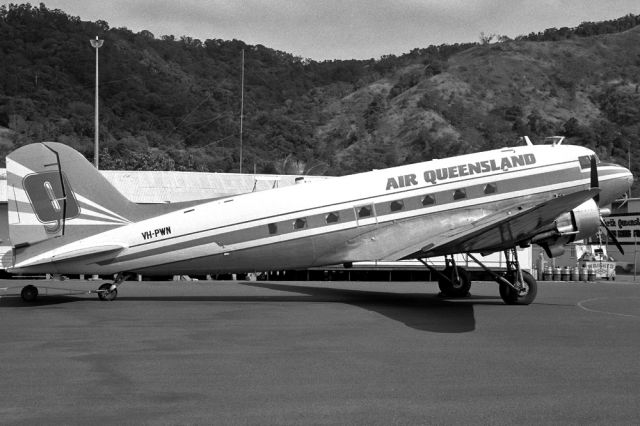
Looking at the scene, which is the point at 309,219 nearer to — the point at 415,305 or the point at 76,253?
the point at 415,305

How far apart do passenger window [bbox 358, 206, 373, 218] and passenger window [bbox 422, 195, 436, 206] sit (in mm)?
1688

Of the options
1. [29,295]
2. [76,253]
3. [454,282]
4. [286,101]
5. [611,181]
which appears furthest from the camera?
[286,101]

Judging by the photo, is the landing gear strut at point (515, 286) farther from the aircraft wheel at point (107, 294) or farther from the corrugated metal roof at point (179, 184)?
the corrugated metal roof at point (179, 184)

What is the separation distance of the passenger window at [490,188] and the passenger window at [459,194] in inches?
27.2

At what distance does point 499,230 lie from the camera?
70.8 feet

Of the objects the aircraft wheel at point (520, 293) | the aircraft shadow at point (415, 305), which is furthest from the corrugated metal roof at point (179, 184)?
the aircraft wheel at point (520, 293)

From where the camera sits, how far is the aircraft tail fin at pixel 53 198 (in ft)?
70.6

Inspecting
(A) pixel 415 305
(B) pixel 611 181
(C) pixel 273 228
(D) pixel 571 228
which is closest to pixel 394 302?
(A) pixel 415 305

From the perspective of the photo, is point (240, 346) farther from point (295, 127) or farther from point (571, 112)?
point (571, 112)

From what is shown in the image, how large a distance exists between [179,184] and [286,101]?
124687 mm

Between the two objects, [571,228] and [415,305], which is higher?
[571,228]

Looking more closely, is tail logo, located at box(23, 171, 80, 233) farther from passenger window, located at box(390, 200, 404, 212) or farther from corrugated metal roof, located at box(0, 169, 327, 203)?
corrugated metal roof, located at box(0, 169, 327, 203)

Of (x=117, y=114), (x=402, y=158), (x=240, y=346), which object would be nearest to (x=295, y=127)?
(x=402, y=158)

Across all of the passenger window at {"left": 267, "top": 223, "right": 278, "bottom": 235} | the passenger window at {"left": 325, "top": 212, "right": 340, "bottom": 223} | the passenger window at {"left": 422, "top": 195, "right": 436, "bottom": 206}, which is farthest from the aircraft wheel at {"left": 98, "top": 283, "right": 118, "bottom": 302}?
the passenger window at {"left": 422, "top": 195, "right": 436, "bottom": 206}
